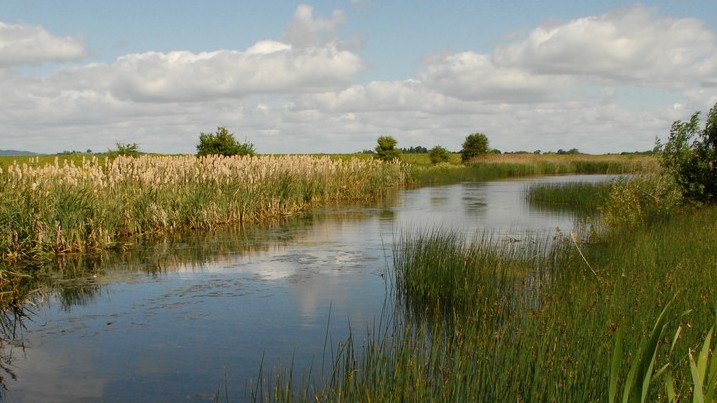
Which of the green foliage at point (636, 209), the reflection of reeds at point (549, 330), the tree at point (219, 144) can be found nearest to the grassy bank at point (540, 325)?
the reflection of reeds at point (549, 330)

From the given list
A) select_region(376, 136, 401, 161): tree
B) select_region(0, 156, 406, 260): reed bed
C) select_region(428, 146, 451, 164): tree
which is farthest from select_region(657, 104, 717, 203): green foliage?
select_region(428, 146, 451, 164): tree

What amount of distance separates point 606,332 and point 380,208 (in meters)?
19.2

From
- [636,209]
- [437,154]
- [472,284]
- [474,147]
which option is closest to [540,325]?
[472,284]

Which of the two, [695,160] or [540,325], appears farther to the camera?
[695,160]

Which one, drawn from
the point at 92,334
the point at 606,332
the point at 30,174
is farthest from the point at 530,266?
the point at 30,174

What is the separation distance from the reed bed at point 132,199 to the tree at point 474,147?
44.4 m

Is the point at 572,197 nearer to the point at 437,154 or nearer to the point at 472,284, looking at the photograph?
the point at 472,284

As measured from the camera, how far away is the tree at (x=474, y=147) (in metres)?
69.2

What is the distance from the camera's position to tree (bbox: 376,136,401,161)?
155 feet

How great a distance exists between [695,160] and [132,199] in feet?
47.5

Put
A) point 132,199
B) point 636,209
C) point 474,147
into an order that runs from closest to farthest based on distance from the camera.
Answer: point 636,209 → point 132,199 → point 474,147

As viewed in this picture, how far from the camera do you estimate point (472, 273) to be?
920 cm

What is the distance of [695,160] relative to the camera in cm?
1525

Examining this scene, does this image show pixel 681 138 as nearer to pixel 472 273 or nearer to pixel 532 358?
pixel 472 273
